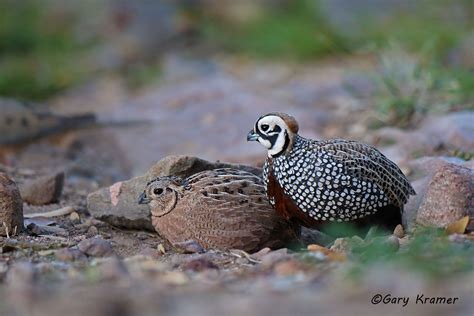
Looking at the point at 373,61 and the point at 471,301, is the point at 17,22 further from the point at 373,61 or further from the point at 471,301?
the point at 471,301

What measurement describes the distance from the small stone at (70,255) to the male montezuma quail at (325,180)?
1200mm

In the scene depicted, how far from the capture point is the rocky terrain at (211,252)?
3.64m

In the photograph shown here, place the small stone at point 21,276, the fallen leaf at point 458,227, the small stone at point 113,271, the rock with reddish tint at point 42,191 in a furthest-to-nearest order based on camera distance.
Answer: the rock with reddish tint at point 42,191 < the fallen leaf at point 458,227 < the small stone at point 113,271 < the small stone at point 21,276

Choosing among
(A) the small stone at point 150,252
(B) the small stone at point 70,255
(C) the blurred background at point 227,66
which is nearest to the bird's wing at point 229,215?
(A) the small stone at point 150,252

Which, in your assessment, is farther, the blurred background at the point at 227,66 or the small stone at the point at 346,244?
the blurred background at the point at 227,66

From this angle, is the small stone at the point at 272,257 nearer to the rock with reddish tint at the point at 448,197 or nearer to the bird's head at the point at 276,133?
the bird's head at the point at 276,133

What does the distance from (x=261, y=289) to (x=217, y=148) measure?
515 centimetres

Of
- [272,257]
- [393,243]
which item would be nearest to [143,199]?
[272,257]

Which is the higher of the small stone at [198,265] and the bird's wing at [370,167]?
the bird's wing at [370,167]

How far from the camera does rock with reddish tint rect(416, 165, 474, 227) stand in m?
5.29

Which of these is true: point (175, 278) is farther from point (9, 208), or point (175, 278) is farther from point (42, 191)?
point (42, 191)

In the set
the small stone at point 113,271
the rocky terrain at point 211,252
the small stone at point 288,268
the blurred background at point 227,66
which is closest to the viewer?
the rocky terrain at point 211,252

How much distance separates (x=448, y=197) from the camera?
5.32 meters

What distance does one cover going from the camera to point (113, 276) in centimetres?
410
